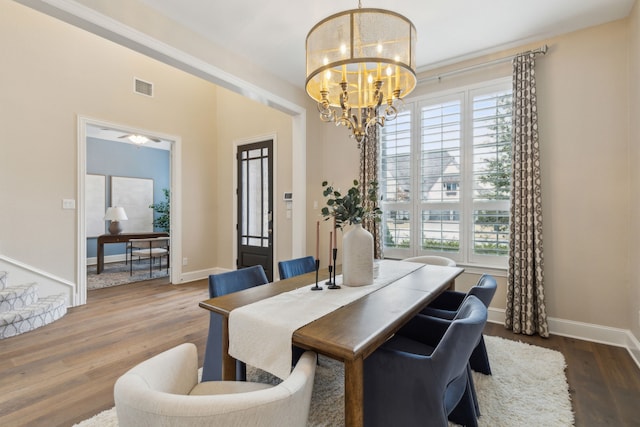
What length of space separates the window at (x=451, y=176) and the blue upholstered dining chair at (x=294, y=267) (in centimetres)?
148

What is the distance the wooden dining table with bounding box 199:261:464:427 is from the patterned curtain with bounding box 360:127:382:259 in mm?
1527

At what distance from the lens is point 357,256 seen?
1.96 meters

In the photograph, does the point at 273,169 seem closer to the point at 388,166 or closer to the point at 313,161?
the point at 313,161

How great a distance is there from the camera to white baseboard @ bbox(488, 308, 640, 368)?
256 cm

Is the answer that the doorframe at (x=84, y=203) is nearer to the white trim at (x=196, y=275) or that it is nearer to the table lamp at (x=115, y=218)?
the white trim at (x=196, y=275)

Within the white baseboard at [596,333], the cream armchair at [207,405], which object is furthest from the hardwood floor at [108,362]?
the cream armchair at [207,405]

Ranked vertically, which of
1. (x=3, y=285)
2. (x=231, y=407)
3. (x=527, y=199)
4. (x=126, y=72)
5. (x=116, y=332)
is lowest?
(x=116, y=332)

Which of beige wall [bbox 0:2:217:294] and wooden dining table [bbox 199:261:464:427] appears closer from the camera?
wooden dining table [bbox 199:261:464:427]

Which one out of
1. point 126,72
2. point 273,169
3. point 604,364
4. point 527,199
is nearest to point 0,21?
point 126,72

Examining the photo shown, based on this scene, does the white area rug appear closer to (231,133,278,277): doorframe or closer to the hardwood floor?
the hardwood floor

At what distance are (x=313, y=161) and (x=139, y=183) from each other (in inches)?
212

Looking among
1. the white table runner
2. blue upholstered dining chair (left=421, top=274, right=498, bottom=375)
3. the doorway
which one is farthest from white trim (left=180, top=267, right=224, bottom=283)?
blue upholstered dining chair (left=421, top=274, right=498, bottom=375)

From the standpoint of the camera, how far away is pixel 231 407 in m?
0.82

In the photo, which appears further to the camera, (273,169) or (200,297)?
(273,169)
